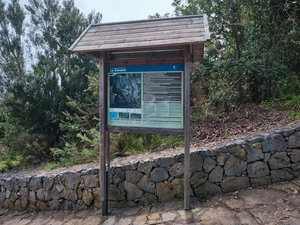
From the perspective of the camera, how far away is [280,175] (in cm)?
345

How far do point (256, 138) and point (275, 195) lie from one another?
867 millimetres

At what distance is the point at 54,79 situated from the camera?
5.93 meters

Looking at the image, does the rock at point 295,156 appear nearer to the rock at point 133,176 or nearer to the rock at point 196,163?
the rock at point 196,163

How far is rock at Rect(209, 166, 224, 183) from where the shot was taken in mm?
3471

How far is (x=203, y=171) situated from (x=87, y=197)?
6.92 ft

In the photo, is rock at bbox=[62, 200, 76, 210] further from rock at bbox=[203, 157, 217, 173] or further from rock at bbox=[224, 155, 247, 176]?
rock at bbox=[224, 155, 247, 176]

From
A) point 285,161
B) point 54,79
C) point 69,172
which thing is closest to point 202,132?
point 285,161

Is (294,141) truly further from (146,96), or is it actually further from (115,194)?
(115,194)

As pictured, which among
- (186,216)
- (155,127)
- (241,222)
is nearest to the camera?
(241,222)

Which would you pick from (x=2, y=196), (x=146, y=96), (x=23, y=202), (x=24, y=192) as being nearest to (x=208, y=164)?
(x=146, y=96)

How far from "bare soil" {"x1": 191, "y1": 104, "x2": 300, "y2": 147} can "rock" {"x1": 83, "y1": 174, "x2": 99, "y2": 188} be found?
1.89m

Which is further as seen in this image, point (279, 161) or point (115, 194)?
point (115, 194)

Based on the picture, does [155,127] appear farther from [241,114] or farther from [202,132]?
[241,114]

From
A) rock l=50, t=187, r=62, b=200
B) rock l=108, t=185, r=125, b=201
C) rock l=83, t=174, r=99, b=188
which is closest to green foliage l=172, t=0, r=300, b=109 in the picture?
rock l=108, t=185, r=125, b=201
